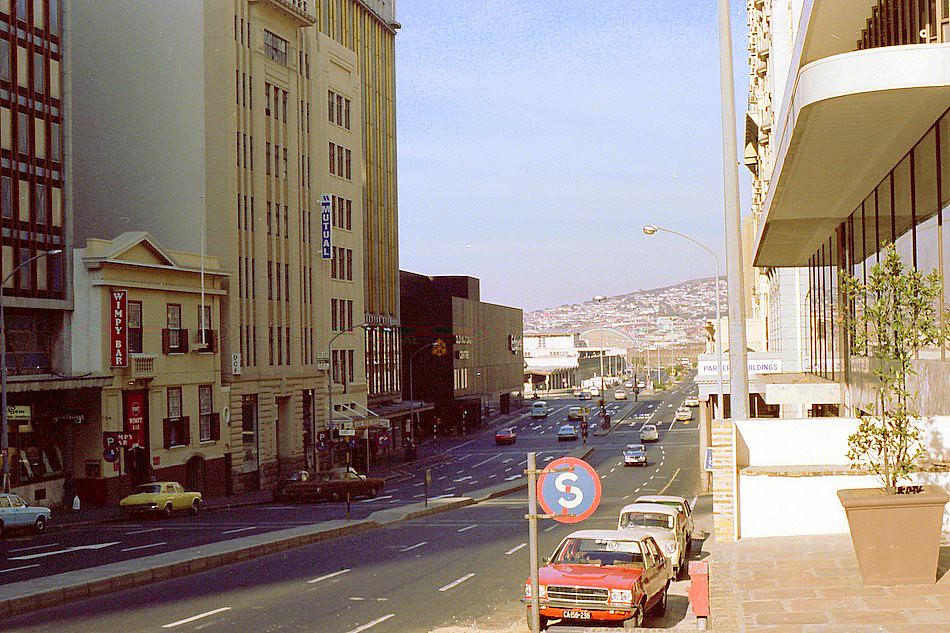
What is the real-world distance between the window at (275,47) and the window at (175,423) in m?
21.9

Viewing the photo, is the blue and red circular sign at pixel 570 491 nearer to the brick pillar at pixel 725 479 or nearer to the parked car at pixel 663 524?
the brick pillar at pixel 725 479

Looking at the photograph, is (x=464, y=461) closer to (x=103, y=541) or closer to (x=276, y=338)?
(x=276, y=338)

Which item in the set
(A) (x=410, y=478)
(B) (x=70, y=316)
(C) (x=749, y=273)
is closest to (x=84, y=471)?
(B) (x=70, y=316)

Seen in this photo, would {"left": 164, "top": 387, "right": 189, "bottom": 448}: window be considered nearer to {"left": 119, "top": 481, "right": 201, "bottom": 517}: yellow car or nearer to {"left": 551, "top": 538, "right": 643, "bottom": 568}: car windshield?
{"left": 119, "top": 481, "right": 201, "bottom": 517}: yellow car

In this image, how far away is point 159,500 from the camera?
45438mm

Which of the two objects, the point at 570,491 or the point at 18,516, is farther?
the point at 18,516

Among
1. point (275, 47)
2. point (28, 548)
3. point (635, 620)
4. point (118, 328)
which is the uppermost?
point (275, 47)

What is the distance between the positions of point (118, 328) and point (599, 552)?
37.3 m

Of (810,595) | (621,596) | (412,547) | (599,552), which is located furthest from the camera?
(412,547)

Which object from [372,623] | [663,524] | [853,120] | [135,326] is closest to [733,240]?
[853,120]

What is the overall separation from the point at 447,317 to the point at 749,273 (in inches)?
1316

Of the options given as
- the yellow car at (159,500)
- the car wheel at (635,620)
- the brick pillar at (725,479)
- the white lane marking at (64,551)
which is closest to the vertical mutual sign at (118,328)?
the yellow car at (159,500)

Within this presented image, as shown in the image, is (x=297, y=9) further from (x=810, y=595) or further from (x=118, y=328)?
(x=810, y=595)

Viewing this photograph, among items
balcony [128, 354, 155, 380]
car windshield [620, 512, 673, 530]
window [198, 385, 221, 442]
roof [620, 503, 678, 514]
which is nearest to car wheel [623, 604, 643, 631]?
car windshield [620, 512, 673, 530]
